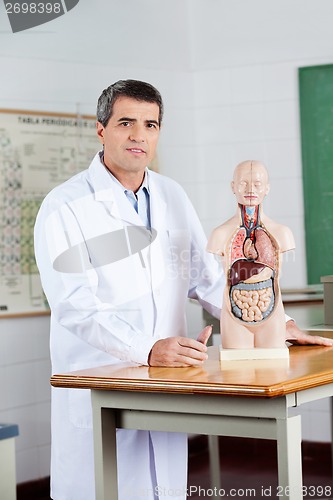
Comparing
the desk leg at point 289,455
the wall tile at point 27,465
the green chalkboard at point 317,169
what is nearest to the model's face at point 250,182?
the desk leg at point 289,455

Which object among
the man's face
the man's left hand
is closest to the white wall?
the man's face

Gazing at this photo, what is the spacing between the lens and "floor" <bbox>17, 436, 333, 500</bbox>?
14.2 feet

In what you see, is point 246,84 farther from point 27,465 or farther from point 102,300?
point 102,300

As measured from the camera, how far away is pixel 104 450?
85.0 inches

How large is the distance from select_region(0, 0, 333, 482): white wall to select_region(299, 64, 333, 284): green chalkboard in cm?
5

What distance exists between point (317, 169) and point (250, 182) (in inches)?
103

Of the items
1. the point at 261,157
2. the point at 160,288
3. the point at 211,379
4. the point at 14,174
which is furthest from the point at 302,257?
the point at 211,379

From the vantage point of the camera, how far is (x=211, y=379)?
6.53 ft

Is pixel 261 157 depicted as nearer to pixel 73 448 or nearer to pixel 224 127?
pixel 224 127

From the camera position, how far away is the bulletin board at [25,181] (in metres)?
4.23

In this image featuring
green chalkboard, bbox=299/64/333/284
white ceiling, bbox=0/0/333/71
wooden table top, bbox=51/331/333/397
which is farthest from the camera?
green chalkboard, bbox=299/64/333/284

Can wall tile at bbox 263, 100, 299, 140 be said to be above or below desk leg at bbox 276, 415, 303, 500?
above

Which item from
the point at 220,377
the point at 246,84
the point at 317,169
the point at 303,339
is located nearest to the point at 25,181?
the point at 246,84

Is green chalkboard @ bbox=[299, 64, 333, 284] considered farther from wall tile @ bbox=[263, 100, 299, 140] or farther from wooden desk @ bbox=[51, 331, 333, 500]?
wooden desk @ bbox=[51, 331, 333, 500]
